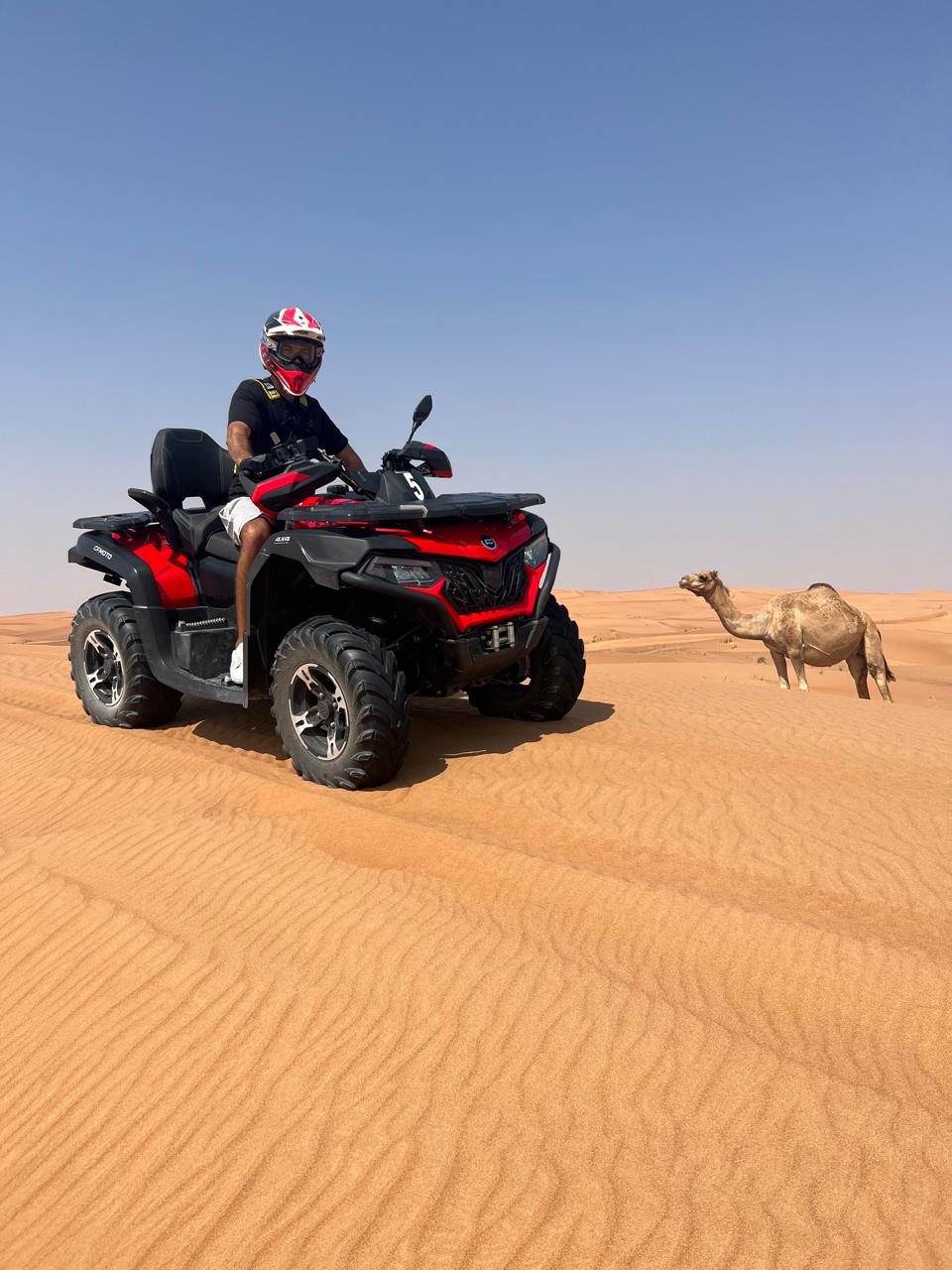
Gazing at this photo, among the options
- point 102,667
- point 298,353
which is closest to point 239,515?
point 298,353

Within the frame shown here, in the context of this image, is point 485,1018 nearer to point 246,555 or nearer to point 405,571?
point 405,571

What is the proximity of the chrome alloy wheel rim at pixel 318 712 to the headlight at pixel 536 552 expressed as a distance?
153 cm

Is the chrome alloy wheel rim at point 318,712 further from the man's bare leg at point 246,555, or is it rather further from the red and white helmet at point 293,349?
the red and white helmet at point 293,349

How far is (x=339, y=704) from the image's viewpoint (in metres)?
5.60

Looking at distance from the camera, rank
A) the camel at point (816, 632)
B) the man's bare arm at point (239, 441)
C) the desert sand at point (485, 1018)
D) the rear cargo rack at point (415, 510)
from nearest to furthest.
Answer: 1. the desert sand at point (485, 1018)
2. the rear cargo rack at point (415, 510)
3. the man's bare arm at point (239, 441)
4. the camel at point (816, 632)

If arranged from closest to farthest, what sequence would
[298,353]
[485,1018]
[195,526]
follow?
1. [485,1018]
2. [298,353]
3. [195,526]

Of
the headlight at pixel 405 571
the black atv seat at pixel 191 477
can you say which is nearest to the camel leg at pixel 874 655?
the black atv seat at pixel 191 477

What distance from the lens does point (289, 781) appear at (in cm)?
596

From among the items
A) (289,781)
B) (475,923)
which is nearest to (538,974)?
(475,923)

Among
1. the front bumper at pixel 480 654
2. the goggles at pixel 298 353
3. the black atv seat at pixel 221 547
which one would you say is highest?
the goggles at pixel 298 353

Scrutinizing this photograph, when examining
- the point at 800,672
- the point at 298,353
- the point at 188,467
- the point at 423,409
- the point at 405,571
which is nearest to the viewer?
the point at 405,571

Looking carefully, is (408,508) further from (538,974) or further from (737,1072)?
(737,1072)

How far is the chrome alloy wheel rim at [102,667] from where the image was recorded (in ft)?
25.6

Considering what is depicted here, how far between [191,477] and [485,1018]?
5.56 metres
